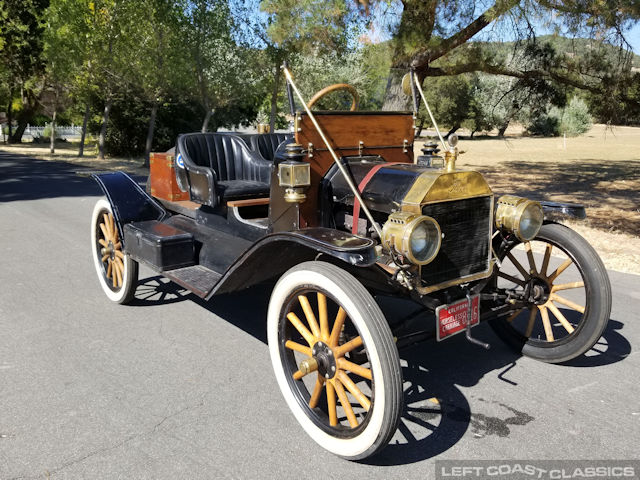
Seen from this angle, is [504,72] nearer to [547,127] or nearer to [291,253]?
[291,253]

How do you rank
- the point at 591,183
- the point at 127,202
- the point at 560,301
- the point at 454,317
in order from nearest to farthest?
the point at 454,317 < the point at 560,301 < the point at 127,202 < the point at 591,183

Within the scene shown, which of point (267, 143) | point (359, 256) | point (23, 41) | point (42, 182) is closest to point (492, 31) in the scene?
point (267, 143)

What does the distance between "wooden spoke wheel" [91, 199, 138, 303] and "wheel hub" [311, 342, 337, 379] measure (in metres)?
2.22

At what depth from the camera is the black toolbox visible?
12.4ft

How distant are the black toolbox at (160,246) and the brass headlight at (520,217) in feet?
7.02

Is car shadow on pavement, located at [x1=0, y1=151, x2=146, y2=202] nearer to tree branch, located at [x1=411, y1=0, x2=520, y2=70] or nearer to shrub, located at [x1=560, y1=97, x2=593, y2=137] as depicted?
tree branch, located at [x1=411, y1=0, x2=520, y2=70]

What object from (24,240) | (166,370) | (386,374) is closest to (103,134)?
(24,240)

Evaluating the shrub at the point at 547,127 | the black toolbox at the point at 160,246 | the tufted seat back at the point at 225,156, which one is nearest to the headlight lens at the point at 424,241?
the black toolbox at the point at 160,246

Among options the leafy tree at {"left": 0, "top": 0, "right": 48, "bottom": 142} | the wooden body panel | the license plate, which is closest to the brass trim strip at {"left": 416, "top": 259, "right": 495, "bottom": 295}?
the license plate

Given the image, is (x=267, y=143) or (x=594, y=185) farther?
(x=594, y=185)

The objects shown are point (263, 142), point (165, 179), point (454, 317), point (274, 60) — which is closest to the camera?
point (454, 317)

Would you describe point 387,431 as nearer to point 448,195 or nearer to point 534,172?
point 448,195

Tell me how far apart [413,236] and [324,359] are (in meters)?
0.72

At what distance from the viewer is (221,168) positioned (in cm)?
481
